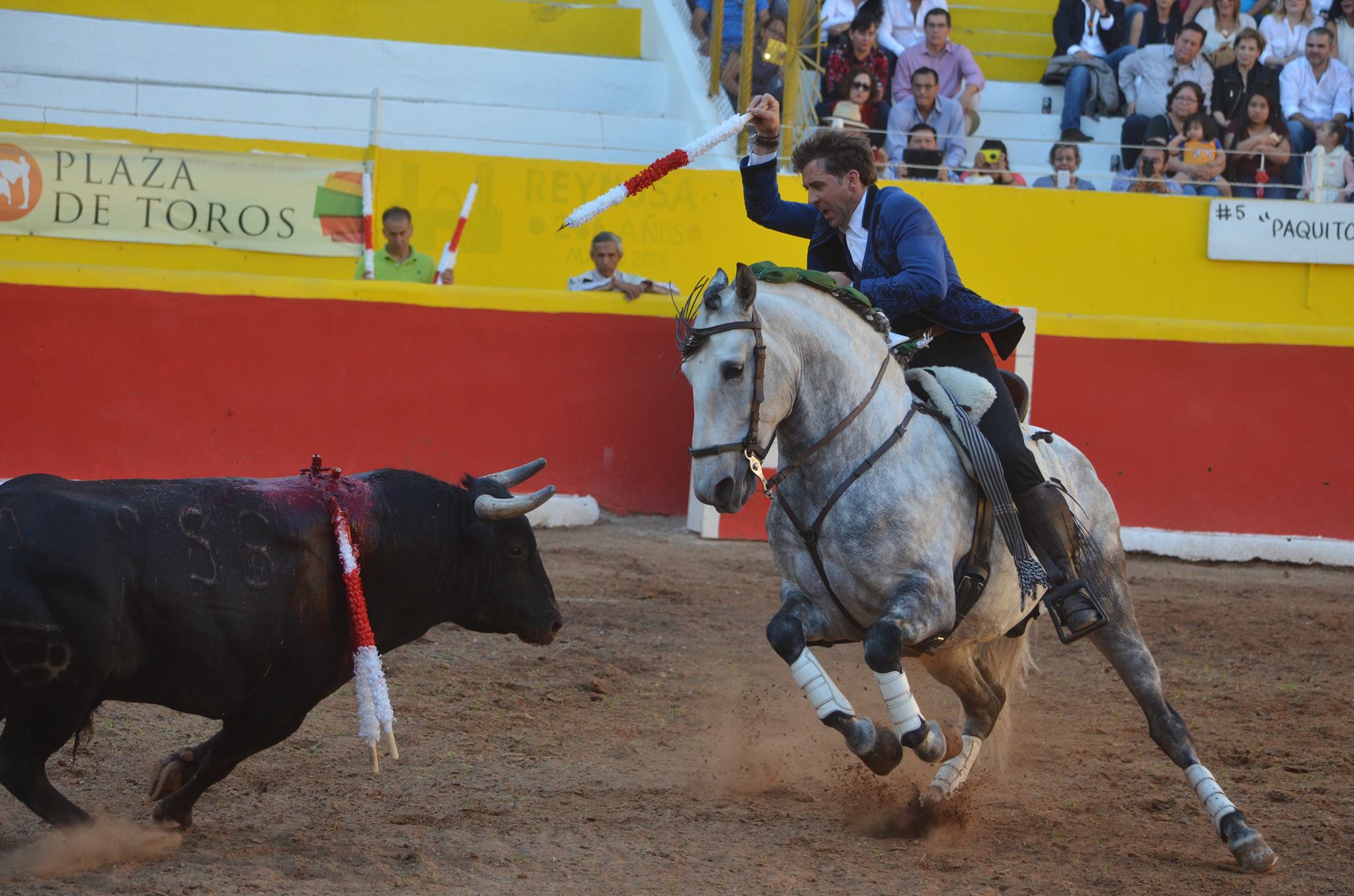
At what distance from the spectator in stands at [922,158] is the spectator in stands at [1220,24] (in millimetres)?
3365

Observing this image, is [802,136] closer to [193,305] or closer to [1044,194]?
[1044,194]

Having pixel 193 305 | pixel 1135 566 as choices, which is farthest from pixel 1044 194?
pixel 193 305

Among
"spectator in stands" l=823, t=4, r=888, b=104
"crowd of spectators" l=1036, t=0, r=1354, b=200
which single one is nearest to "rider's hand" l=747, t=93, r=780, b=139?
"crowd of spectators" l=1036, t=0, r=1354, b=200

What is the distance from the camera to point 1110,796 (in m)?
5.59

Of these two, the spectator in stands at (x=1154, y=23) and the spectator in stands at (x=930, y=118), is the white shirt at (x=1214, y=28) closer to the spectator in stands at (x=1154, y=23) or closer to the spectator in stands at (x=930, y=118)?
the spectator in stands at (x=1154, y=23)

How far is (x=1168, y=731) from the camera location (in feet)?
17.0

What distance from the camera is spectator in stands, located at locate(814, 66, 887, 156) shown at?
11953 mm

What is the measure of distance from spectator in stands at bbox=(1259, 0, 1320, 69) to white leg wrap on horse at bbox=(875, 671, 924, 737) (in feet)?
37.1

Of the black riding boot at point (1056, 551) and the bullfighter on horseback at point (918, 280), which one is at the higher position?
the bullfighter on horseback at point (918, 280)

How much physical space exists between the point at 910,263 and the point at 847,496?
815 mm

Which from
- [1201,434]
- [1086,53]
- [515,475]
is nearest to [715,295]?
[515,475]

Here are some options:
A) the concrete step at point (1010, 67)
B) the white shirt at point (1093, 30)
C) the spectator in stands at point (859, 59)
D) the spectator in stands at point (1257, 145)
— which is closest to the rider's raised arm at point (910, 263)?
the spectator in stands at point (859, 59)

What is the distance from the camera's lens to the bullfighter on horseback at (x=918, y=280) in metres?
4.86

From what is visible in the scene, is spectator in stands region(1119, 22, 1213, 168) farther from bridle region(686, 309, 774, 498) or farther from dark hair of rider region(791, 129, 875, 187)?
bridle region(686, 309, 774, 498)
